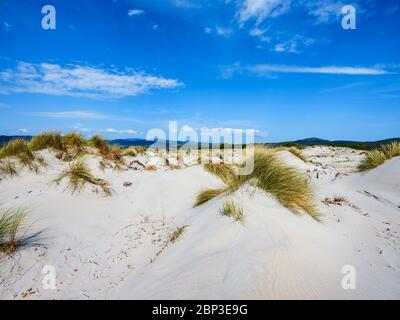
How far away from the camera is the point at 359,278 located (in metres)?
2.73

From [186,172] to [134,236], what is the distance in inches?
148

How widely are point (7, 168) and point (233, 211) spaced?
5658mm

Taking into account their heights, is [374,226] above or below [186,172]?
below

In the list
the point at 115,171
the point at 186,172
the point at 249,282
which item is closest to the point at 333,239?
the point at 249,282

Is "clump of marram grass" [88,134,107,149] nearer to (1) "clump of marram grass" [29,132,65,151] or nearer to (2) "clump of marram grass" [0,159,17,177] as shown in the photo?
(1) "clump of marram grass" [29,132,65,151]

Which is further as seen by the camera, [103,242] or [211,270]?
[103,242]

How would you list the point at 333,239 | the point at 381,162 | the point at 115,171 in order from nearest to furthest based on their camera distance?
the point at 333,239 < the point at 115,171 < the point at 381,162

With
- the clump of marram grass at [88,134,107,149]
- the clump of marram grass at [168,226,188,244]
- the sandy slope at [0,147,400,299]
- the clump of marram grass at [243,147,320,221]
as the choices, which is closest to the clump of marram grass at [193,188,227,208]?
the sandy slope at [0,147,400,299]

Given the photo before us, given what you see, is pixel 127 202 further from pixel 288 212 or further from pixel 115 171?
pixel 288 212

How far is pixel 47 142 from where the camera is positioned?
8.97 m

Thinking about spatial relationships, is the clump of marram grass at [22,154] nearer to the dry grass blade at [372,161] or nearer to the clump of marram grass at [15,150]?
the clump of marram grass at [15,150]
